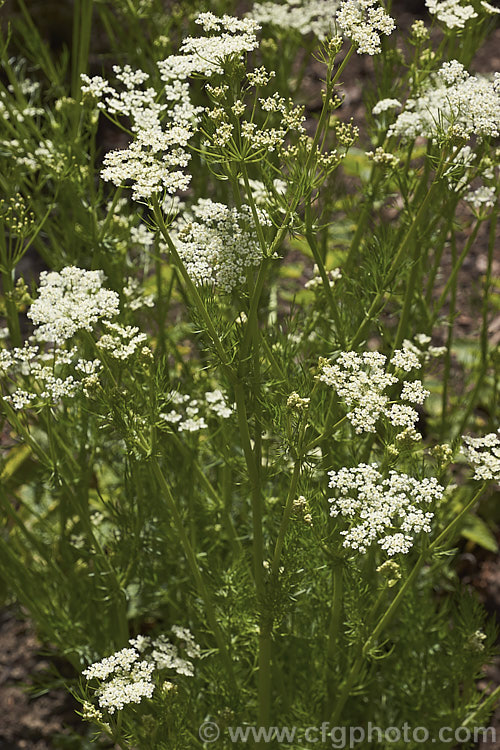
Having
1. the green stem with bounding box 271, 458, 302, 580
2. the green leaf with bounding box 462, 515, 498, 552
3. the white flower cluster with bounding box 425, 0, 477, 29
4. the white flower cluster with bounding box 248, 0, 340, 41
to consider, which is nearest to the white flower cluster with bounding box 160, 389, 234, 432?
the green stem with bounding box 271, 458, 302, 580

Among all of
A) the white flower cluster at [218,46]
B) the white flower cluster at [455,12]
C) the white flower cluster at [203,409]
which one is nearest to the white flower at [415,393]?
the white flower cluster at [203,409]

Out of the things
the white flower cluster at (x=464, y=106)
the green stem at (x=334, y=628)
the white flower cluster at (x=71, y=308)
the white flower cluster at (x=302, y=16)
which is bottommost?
the green stem at (x=334, y=628)

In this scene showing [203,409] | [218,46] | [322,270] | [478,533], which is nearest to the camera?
[218,46]

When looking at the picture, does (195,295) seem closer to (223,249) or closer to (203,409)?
(223,249)

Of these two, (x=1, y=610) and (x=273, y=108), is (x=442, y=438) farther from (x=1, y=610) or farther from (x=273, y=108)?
(x=1, y=610)

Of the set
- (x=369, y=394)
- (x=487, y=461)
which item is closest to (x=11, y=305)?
(x=369, y=394)

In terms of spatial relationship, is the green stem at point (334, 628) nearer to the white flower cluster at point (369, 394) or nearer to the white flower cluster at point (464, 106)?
the white flower cluster at point (369, 394)

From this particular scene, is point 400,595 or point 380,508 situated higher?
point 380,508
